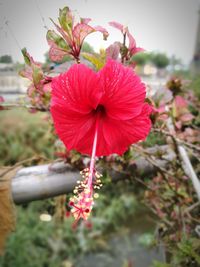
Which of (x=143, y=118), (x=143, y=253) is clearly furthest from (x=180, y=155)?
(x=143, y=253)

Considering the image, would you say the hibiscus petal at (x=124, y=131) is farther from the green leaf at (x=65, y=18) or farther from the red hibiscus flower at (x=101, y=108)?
the green leaf at (x=65, y=18)

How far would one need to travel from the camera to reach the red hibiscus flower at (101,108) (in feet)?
1.26

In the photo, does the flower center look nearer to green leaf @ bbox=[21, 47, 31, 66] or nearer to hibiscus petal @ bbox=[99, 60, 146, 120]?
hibiscus petal @ bbox=[99, 60, 146, 120]

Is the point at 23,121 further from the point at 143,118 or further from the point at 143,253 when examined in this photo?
the point at 143,118

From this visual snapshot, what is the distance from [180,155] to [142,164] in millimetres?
118

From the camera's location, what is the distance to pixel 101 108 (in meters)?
0.44

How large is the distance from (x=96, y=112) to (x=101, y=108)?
1cm

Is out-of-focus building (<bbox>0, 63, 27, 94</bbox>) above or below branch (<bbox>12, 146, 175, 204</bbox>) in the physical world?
above

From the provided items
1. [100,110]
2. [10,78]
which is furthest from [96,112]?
[10,78]

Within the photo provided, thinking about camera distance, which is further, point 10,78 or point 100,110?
point 10,78

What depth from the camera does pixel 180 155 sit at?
794 millimetres

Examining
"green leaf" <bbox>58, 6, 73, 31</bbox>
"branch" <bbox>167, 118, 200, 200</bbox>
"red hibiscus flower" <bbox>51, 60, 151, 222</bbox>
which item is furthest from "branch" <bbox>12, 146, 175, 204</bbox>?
"green leaf" <bbox>58, 6, 73, 31</bbox>

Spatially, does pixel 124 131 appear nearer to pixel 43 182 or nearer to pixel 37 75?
pixel 37 75

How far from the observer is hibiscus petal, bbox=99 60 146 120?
1.26ft
